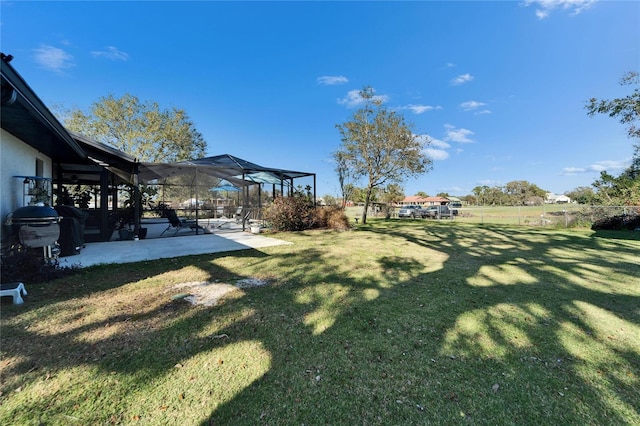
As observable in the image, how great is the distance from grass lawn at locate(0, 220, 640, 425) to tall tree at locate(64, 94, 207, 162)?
19074 mm

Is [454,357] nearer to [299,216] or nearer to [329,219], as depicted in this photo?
[299,216]

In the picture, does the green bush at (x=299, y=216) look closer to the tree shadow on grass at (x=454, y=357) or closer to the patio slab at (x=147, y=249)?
the patio slab at (x=147, y=249)

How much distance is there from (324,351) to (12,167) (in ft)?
21.3

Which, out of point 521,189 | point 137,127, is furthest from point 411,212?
point 521,189

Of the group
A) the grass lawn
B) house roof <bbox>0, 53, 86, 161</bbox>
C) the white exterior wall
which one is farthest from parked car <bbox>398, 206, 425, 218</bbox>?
the white exterior wall

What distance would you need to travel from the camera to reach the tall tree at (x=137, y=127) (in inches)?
728

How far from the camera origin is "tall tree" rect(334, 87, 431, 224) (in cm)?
1522

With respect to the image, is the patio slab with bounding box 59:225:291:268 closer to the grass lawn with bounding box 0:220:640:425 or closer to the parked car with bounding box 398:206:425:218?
the grass lawn with bounding box 0:220:640:425

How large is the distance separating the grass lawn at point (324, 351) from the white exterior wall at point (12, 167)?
2050 millimetres

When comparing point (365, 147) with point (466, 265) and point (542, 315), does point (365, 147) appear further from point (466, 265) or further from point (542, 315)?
point (542, 315)

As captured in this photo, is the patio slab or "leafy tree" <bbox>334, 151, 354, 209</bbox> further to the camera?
"leafy tree" <bbox>334, 151, 354, 209</bbox>

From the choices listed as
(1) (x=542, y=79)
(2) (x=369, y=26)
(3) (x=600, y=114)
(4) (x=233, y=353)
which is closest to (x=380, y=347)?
(4) (x=233, y=353)

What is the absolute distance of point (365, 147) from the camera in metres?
15.8

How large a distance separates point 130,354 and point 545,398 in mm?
3219
